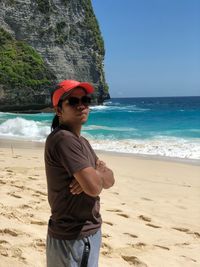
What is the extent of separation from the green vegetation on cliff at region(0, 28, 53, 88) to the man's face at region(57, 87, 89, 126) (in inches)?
1620

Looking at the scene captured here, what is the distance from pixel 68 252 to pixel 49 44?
162 feet

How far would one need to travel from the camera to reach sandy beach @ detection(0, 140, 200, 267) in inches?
160

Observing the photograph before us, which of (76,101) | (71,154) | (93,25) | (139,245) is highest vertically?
(93,25)

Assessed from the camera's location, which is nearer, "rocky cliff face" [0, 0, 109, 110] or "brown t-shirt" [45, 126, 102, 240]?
"brown t-shirt" [45, 126, 102, 240]

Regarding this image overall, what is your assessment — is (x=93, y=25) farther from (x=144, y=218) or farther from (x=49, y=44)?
(x=144, y=218)

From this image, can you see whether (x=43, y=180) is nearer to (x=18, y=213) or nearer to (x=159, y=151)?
(x=18, y=213)

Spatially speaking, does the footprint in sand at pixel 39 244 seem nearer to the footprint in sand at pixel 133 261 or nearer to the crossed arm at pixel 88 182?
the footprint in sand at pixel 133 261

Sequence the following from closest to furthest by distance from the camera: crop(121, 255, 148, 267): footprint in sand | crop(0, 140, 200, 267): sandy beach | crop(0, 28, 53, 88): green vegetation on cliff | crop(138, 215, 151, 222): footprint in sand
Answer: crop(121, 255, 148, 267): footprint in sand
crop(0, 140, 200, 267): sandy beach
crop(138, 215, 151, 222): footprint in sand
crop(0, 28, 53, 88): green vegetation on cliff

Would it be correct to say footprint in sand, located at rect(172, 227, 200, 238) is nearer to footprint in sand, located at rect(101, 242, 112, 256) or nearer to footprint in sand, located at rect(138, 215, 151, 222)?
footprint in sand, located at rect(138, 215, 151, 222)

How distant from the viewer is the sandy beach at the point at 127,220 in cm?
407

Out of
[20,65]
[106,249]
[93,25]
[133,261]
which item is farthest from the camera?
[93,25]

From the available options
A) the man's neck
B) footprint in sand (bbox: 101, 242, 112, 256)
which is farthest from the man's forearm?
footprint in sand (bbox: 101, 242, 112, 256)

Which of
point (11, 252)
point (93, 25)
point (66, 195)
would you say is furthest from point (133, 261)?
point (93, 25)

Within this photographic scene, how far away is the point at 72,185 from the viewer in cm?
221
